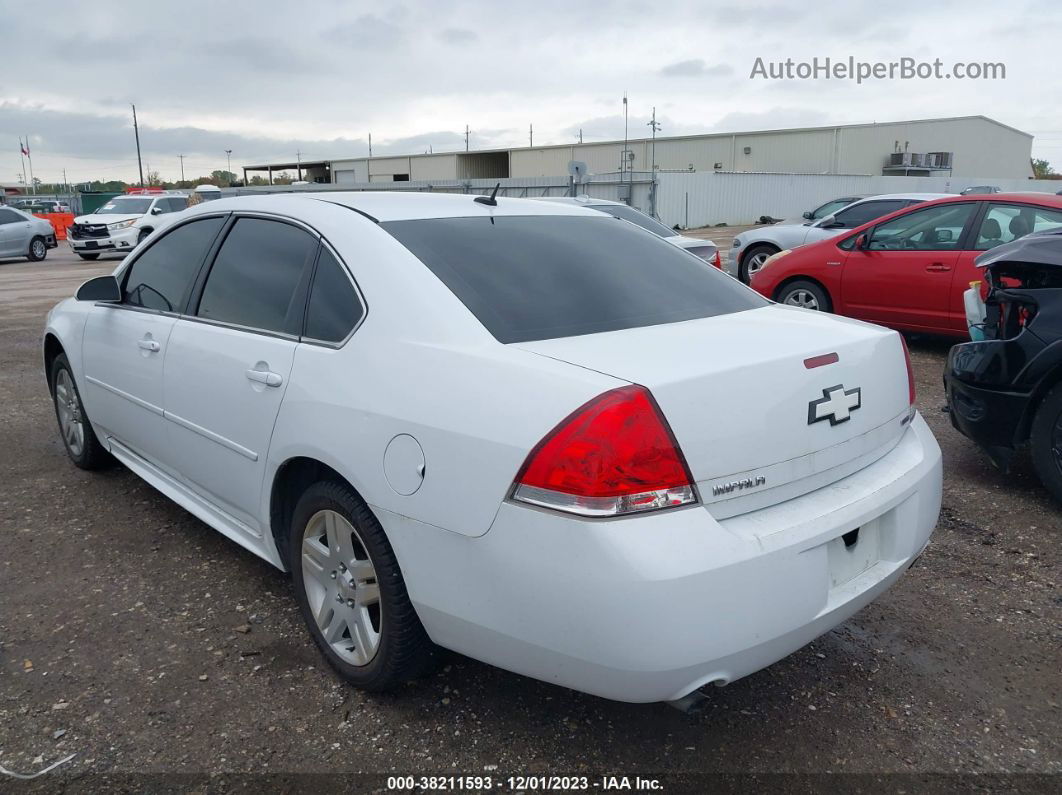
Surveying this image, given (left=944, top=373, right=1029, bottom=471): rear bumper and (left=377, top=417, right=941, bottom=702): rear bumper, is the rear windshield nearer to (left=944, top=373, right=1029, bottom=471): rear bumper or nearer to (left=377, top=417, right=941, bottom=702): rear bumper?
(left=377, top=417, right=941, bottom=702): rear bumper

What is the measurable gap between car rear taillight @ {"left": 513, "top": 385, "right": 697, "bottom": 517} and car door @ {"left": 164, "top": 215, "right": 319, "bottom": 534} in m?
1.13

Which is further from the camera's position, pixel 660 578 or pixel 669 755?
pixel 669 755

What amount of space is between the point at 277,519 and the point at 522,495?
1.26 m

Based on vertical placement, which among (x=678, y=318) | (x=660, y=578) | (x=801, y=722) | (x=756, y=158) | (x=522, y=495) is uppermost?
(x=756, y=158)

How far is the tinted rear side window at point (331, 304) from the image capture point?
2.75 metres

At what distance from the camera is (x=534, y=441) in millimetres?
2119

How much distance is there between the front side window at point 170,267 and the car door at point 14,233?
838 inches

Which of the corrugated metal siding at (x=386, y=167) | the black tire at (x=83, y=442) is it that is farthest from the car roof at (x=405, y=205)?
the corrugated metal siding at (x=386, y=167)

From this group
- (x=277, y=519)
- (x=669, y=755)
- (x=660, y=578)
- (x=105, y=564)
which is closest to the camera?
(x=660, y=578)

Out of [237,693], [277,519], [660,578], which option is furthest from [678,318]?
[237,693]

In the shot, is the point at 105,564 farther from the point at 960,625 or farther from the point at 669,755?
the point at 960,625

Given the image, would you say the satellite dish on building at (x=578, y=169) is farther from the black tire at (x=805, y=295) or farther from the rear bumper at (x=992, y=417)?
the rear bumper at (x=992, y=417)

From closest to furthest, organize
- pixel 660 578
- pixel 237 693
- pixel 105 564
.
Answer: pixel 660 578
pixel 237 693
pixel 105 564

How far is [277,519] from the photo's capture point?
303cm
